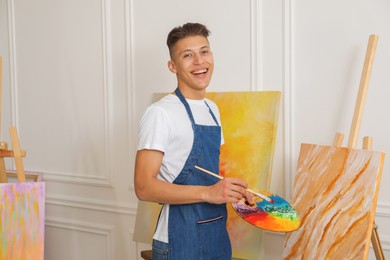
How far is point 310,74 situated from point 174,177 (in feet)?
3.26

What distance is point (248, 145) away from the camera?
311 centimetres

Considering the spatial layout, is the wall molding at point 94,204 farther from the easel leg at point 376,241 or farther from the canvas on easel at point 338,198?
the easel leg at point 376,241

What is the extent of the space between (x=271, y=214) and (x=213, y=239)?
0.30 metres

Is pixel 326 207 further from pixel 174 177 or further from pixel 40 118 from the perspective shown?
pixel 40 118

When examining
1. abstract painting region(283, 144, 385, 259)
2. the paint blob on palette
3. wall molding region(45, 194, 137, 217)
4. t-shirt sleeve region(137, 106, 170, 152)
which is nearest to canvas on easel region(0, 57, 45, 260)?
wall molding region(45, 194, 137, 217)

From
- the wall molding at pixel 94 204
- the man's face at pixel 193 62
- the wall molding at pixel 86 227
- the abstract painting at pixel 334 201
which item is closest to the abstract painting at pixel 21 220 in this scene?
the wall molding at pixel 94 204

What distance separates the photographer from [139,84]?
3828mm

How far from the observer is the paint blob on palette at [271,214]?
231 cm

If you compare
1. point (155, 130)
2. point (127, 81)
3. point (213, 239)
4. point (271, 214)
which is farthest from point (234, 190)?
point (127, 81)

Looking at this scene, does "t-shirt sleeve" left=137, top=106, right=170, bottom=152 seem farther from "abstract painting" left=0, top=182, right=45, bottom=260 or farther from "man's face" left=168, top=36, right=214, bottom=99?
"abstract painting" left=0, top=182, right=45, bottom=260

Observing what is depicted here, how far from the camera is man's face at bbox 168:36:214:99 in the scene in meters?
2.55

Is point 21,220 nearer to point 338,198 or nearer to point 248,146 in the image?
point 248,146

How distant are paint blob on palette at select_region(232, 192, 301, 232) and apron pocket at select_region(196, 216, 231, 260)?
0.52 feet

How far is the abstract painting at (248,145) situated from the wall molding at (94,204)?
3.26ft
